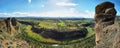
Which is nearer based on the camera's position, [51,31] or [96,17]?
[96,17]

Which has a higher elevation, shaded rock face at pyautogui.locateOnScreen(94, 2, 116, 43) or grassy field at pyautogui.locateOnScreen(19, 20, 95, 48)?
shaded rock face at pyautogui.locateOnScreen(94, 2, 116, 43)

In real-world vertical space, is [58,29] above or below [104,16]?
below

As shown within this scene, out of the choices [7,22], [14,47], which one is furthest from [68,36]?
[14,47]

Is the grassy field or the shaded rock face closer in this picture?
the shaded rock face

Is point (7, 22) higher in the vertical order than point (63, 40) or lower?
higher

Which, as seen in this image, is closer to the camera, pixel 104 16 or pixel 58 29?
pixel 104 16

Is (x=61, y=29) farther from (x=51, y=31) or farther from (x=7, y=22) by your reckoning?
(x=7, y=22)

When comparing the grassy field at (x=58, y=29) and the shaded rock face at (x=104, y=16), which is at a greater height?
the shaded rock face at (x=104, y=16)

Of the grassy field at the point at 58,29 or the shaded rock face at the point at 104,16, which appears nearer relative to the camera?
the shaded rock face at the point at 104,16
